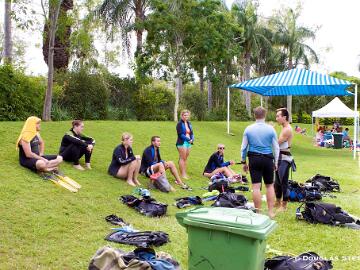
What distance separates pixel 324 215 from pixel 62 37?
1169 centimetres

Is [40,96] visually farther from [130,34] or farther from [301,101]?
[301,101]

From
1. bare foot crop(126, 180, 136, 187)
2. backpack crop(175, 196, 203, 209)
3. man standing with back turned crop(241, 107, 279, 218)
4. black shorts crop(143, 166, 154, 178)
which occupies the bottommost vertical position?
backpack crop(175, 196, 203, 209)

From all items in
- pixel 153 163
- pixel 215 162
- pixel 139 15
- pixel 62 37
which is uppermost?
pixel 139 15

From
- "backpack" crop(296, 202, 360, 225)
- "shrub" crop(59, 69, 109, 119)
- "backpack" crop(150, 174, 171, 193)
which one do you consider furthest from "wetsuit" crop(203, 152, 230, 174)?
"shrub" crop(59, 69, 109, 119)

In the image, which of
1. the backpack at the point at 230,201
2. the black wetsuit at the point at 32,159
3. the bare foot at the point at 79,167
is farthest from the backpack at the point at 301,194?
the black wetsuit at the point at 32,159

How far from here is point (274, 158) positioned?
6.59m

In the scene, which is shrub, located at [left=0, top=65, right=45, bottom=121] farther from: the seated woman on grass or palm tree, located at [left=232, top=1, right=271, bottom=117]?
palm tree, located at [left=232, top=1, right=271, bottom=117]

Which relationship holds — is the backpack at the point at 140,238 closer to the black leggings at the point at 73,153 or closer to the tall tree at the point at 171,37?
the black leggings at the point at 73,153

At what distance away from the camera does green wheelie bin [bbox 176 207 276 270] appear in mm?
3389

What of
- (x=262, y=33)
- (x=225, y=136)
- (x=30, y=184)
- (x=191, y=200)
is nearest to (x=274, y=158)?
(x=191, y=200)

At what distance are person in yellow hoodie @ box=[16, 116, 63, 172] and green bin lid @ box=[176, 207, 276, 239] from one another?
4.88 metres

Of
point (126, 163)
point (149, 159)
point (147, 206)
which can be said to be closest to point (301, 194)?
point (147, 206)

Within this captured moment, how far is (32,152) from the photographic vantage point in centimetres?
807

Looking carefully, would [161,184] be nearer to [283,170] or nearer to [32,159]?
[32,159]
